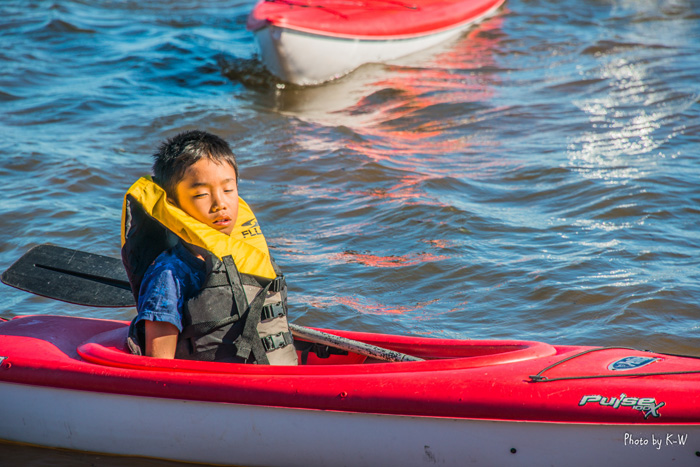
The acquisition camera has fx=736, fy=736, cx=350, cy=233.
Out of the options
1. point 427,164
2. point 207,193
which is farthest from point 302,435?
point 427,164

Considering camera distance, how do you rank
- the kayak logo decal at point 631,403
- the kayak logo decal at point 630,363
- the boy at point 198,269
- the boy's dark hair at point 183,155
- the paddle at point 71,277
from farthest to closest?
the paddle at point 71,277, the boy's dark hair at point 183,155, the boy at point 198,269, the kayak logo decal at point 630,363, the kayak logo decal at point 631,403

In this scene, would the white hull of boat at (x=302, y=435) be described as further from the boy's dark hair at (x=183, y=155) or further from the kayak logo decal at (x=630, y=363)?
the boy's dark hair at (x=183, y=155)

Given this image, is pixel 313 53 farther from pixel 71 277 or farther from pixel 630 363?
pixel 630 363

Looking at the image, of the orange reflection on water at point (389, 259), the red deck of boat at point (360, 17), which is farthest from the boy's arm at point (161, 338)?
the red deck of boat at point (360, 17)

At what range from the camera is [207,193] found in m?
2.58

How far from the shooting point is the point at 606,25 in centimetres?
1036

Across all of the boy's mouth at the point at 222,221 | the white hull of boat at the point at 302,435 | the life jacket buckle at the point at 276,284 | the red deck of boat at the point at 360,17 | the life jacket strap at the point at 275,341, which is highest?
the red deck of boat at the point at 360,17

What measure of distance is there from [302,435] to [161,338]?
0.58 meters

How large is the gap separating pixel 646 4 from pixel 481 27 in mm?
2866

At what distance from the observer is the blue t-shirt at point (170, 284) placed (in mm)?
2434

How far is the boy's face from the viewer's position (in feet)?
8.43

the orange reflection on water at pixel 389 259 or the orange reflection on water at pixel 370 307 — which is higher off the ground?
the orange reflection on water at pixel 389 259

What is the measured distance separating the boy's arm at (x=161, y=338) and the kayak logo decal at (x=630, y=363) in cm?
146

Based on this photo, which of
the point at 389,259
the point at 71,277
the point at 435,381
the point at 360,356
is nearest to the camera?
the point at 435,381
